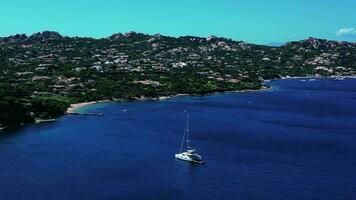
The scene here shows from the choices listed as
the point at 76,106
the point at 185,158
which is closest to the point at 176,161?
the point at 185,158

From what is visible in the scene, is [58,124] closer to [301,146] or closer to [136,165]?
[136,165]

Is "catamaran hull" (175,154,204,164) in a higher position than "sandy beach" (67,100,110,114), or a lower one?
lower

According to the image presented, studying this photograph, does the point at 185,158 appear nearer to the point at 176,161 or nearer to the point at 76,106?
the point at 176,161

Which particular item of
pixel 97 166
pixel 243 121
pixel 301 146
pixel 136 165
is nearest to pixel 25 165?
pixel 97 166

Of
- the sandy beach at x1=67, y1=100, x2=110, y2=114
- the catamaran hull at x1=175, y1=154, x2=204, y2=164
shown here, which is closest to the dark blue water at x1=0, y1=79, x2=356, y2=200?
the catamaran hull at x1=175, y1=154, x2=204, y2=164

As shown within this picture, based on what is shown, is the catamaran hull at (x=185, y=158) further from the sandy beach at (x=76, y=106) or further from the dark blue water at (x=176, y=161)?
the sandy beach at (x=76, y=106)

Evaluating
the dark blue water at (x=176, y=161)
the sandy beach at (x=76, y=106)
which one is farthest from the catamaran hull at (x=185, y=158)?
the sandy beach at (x=76, y=106)

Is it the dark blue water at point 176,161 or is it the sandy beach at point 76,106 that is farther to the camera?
the sandy beach at point 76,106

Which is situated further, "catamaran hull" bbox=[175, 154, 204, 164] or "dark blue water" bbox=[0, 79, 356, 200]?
"catamaran hull" bbox=[175, 154, 204, 164]

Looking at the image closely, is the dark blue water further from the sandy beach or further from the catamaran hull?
the sandy beach
